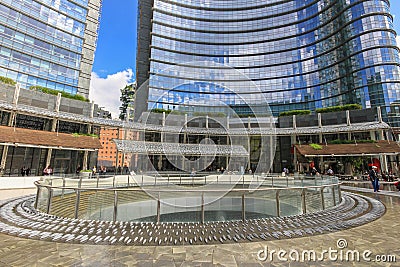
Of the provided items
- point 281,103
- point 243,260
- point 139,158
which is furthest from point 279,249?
point 281,103

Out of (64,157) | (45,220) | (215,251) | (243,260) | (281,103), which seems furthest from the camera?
(281,103)

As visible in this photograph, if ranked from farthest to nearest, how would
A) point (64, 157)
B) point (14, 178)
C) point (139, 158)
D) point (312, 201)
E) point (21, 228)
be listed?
point (64, 157)
point (14, 178)
point (139, 158)
point (312, 201)
point (21, 228)

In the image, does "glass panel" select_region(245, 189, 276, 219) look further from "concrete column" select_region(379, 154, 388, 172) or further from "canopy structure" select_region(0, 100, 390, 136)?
"concrete column" select_region(379, 154, 388, 172)

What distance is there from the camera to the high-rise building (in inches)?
1169

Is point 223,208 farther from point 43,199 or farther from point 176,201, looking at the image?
point 43,199

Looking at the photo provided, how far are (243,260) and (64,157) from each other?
28530mm

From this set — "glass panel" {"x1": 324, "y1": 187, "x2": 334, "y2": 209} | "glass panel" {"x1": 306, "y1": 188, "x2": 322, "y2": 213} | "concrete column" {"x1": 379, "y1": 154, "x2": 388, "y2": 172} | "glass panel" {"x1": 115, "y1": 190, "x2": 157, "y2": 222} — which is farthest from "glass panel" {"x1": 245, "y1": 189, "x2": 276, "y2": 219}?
"concrete column" {"x1": 379, "y1": 154, "x2": 388, "y2": 172}

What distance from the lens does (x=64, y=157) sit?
25.2 metres

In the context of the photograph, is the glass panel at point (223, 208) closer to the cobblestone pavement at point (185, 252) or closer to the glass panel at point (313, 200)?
the cobblestone pavement at point (185, 252)

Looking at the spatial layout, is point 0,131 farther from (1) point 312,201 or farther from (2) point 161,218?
(1) point 312,201

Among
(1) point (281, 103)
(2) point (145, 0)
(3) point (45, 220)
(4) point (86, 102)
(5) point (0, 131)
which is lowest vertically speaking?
(3) point (45, 220)

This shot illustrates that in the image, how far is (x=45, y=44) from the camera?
33.7 metres

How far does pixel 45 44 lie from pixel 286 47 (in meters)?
53.1

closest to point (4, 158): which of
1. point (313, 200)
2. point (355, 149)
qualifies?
point (313, 200)
